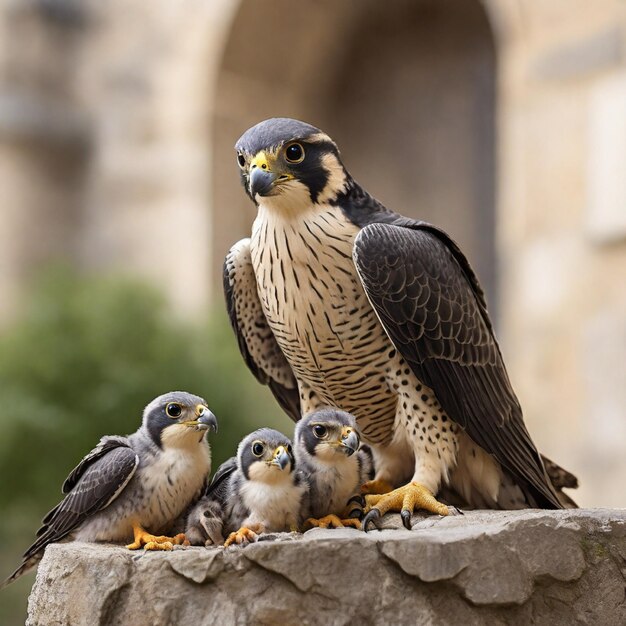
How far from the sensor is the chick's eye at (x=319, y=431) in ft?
11.2

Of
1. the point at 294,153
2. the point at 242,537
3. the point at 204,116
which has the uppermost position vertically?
the point at 204,116

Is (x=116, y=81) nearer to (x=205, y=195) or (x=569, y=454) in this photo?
(x=205, y=195)

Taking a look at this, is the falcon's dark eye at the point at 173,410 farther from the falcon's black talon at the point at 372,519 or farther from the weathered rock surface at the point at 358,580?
the falcon's black talon at the point at 372,519

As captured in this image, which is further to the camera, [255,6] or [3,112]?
[3,112]

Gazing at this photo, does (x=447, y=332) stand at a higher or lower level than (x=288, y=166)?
lower

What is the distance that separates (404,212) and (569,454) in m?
2.65

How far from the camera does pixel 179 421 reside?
3328 millimetres

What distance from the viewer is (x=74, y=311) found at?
6.71 metres

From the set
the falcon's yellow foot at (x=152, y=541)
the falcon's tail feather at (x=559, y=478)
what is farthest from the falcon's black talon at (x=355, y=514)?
the falcon's tail feather at (x=559, y=478)

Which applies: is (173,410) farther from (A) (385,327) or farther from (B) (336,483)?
(A) (385,327)

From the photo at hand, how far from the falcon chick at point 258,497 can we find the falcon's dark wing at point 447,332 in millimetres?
479

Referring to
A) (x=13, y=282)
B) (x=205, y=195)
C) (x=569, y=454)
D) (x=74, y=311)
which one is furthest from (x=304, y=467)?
(x=13, y=282)

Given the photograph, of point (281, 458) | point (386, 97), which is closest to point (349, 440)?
point (281, 458)

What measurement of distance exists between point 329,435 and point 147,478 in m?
0.50
